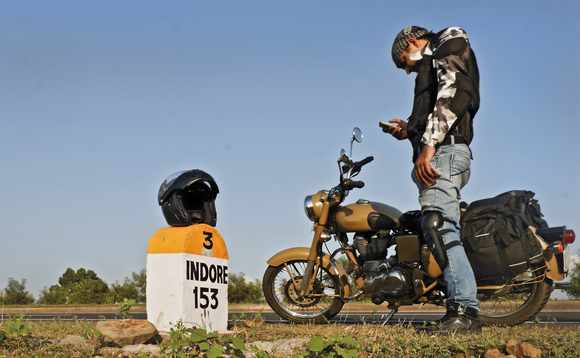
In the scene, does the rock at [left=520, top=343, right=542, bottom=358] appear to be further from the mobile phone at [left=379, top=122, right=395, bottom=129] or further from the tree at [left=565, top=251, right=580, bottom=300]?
the tree at [left=565, top=251, right=580, bottom=300]

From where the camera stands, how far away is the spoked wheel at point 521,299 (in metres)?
4.04

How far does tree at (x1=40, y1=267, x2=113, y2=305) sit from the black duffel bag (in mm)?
9721

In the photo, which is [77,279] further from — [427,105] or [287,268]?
[427,105]

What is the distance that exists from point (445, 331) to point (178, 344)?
1.77 m

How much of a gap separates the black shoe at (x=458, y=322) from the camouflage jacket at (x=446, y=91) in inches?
47.4

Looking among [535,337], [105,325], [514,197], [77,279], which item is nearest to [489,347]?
[535,337]

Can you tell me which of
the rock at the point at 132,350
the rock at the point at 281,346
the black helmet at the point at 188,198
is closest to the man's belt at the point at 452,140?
the rock at the point at 281,346

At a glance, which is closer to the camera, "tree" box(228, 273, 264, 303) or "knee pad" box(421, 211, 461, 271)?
"knee pad" box(421, 211, 461, 271)

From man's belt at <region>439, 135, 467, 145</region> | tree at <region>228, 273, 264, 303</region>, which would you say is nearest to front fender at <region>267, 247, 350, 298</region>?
man's belt at <region>439, 135, 467, 145</region>

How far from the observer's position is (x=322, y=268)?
4715 mm

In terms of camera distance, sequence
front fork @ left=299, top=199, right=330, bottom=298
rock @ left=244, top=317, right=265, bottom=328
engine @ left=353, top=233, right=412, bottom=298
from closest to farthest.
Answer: rock @ left=244, top=317, right=265, bottom=328, engine @ left=353, top=233, right=412, bottom=298, front fork @ left=299, top=199, right=330, bottom=298

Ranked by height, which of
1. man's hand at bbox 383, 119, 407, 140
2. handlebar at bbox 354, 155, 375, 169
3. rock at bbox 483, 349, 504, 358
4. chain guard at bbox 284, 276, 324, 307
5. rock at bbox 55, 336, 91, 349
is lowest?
rock at bbox 483, 349, 504, 358

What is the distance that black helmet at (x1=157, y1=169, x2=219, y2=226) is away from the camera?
376 cm

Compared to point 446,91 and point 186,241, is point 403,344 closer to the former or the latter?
point 186,241
